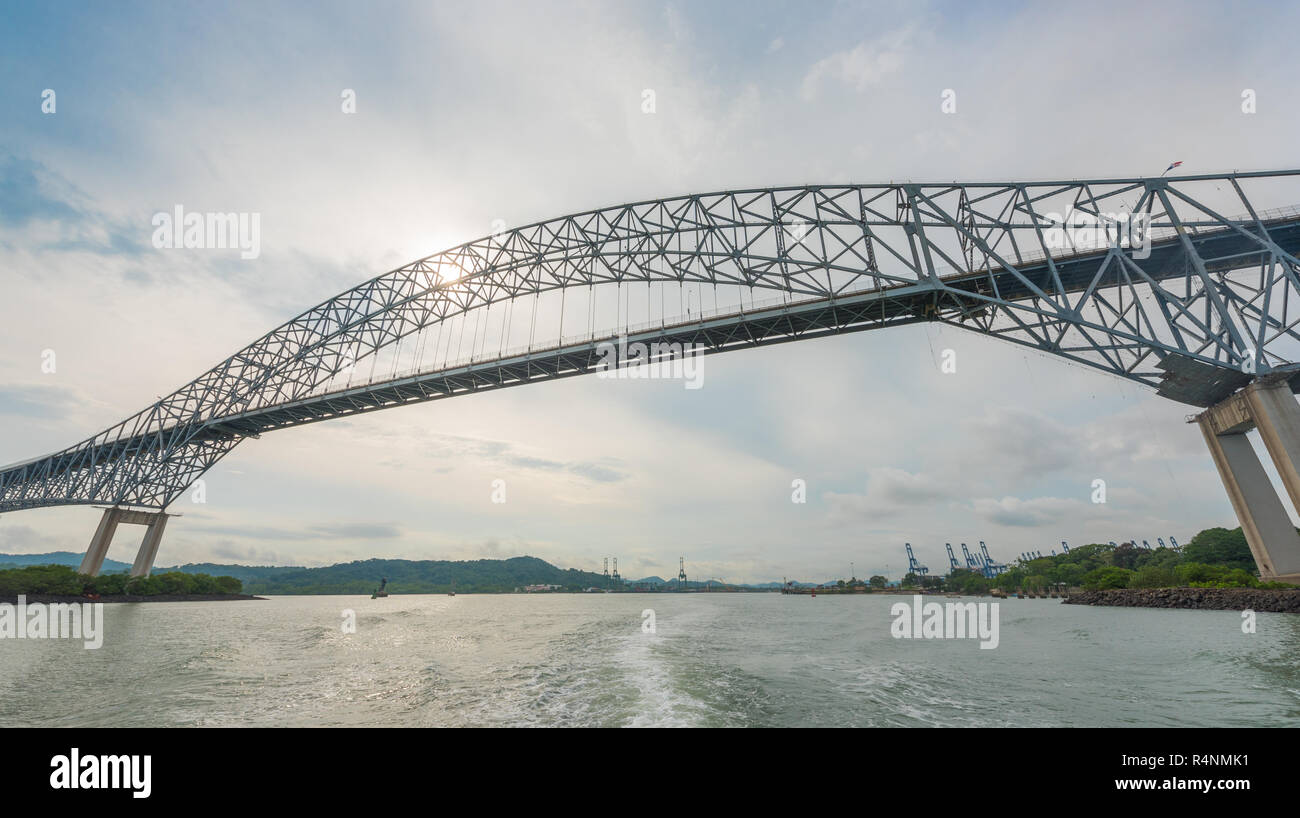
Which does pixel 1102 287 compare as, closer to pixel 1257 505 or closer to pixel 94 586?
pixel 1257 505

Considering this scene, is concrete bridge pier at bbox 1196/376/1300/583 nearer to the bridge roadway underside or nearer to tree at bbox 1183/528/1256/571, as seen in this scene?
the bridge roadway underside

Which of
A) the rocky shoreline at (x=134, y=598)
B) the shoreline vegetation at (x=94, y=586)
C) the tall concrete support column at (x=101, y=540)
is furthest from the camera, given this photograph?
the tall concrete support column at (x=101, y=540)

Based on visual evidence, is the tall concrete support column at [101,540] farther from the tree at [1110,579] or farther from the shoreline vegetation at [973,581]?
the tree at [1110,579]

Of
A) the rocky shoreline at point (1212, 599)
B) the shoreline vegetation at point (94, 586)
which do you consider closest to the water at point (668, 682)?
the rocky shoreline at point (1212, 599)

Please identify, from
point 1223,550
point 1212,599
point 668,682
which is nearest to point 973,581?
point 1223,550
